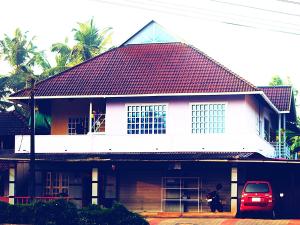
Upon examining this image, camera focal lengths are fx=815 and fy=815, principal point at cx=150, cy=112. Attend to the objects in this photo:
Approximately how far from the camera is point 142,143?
145 ft

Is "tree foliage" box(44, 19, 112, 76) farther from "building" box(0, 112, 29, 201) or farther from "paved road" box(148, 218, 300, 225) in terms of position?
"paved road" box(148, 218, 300, 225)

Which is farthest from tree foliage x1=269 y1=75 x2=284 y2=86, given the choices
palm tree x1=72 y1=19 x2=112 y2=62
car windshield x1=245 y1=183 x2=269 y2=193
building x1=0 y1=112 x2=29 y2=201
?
car windshield x1=245 y1=183 x2=269 y2=193

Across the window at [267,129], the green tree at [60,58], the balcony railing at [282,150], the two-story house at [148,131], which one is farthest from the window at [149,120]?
the green tree at [60,58]

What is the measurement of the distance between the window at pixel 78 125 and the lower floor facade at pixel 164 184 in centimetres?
248

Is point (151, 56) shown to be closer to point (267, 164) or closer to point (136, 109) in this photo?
point (136, 109)

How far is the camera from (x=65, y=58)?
73.6 metres

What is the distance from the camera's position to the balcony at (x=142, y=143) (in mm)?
42594

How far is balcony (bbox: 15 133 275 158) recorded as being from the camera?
42.6m

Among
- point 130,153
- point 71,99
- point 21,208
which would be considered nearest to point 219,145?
point 130,153

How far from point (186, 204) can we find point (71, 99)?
8.86m

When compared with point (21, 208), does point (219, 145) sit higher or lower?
higher

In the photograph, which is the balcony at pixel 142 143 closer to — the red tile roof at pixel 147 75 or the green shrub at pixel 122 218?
the red tile roof at pixel 147 75

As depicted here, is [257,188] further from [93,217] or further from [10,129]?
[10,129]

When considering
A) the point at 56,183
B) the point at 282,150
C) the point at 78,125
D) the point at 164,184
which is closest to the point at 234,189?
the point at 164,184
